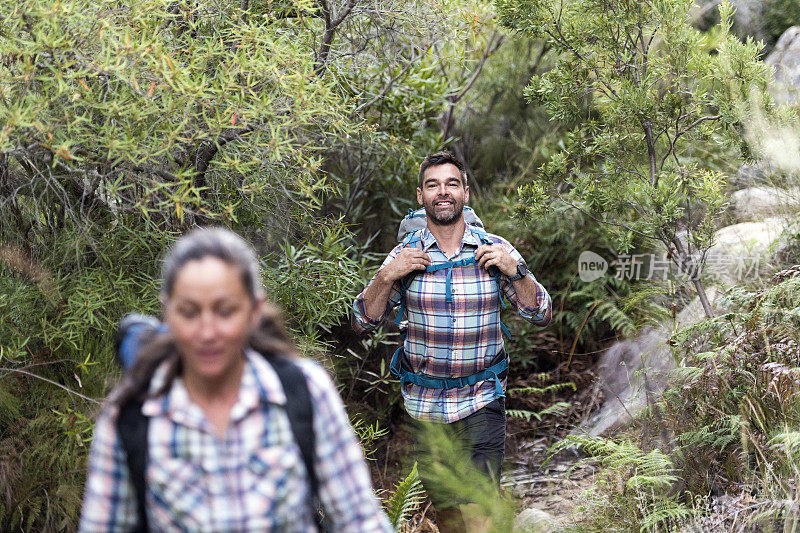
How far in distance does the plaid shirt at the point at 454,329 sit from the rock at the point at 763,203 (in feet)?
9.02

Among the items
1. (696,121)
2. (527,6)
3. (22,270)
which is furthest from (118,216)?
(696,121)

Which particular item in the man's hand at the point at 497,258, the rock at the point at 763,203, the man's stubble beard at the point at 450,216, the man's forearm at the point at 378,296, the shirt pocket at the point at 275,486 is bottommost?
the shirt pocket at the point at 275,486

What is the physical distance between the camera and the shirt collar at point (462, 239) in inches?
162

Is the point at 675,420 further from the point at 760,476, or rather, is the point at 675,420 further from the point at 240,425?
the point at 240,425

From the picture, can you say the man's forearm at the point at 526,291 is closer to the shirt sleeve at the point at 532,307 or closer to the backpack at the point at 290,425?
the shirt sleeve at the point at 532,307

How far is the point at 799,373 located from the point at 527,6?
9.00ft

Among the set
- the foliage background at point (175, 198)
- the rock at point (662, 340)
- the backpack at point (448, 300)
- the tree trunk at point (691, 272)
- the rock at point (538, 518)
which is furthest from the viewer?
the rock at point (662, 340)

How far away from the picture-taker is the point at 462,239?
414 centimetres

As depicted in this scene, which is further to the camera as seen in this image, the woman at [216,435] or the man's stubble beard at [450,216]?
the man's stubble beard at [450,216]

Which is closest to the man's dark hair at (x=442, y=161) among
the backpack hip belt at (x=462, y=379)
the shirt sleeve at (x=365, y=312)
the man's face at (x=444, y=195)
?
the man's face at (x=444, y=195)

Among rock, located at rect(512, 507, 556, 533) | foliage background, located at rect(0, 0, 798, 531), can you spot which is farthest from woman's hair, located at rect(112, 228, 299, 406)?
rock, located at rect(512, 507, 556, 533)

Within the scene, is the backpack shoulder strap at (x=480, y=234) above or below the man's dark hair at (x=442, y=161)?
below

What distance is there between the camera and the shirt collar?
411 cm

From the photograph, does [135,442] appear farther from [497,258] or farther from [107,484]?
[497,258]
